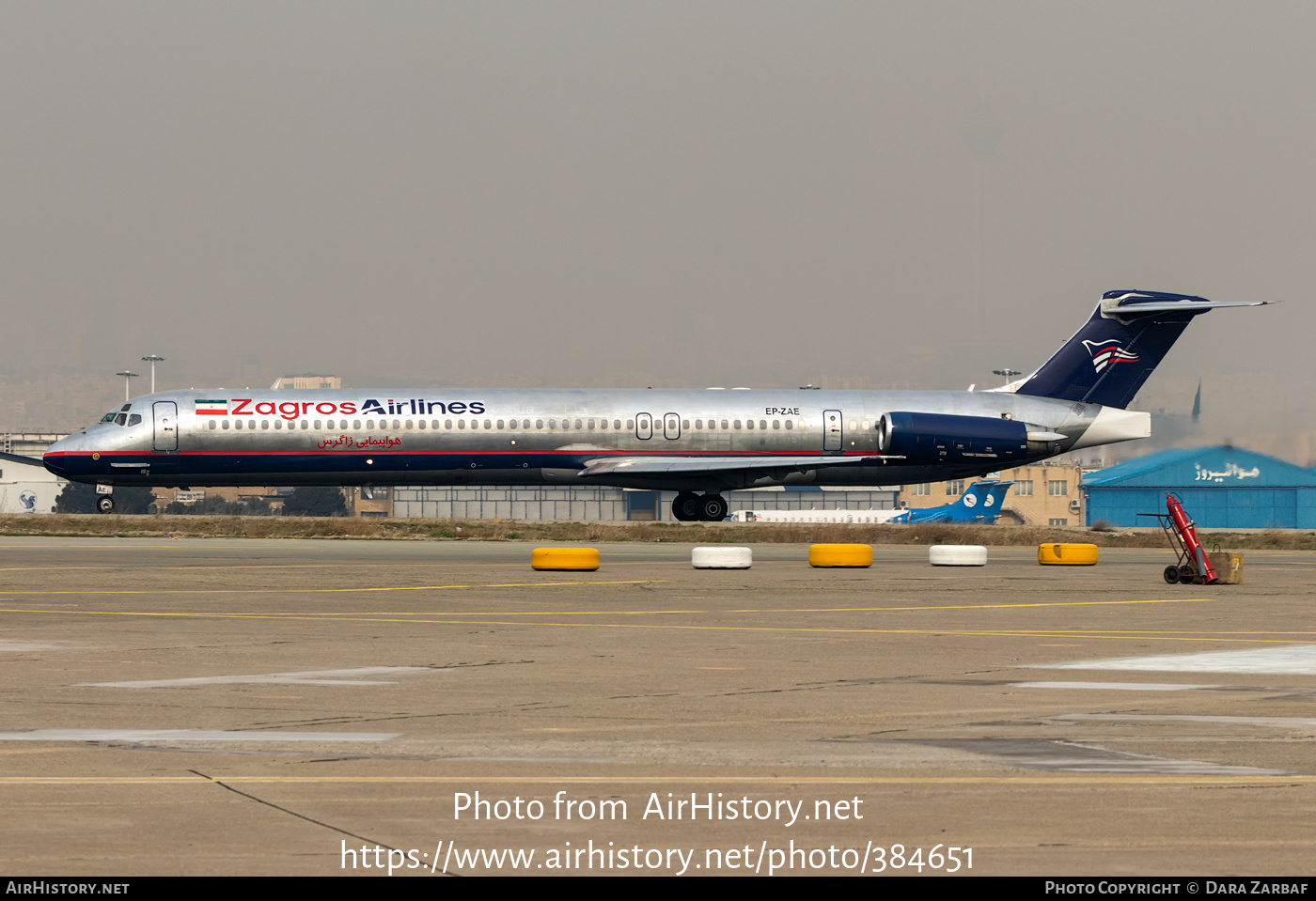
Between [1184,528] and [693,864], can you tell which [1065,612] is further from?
[693,864]

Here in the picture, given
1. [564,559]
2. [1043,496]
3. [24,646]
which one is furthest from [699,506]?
[1043,496]

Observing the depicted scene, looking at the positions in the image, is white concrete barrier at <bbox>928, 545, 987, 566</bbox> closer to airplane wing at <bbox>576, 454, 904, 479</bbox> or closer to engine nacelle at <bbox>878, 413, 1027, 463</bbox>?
engine nacelle at <bbox>878, 413, 1027, 463</bbox>

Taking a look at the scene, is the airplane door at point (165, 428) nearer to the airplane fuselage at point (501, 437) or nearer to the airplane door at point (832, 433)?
the airplane fuselage at point (501, 437)

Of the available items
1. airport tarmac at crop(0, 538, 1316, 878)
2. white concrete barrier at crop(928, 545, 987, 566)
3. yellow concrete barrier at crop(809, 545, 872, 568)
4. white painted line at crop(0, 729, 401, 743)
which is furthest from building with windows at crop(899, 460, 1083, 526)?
white painted line at crop(0, 729, 401, 743)

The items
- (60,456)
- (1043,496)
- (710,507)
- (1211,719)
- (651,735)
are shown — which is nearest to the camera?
(651,735)

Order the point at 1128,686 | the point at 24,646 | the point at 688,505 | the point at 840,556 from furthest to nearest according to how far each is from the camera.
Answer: the point at 688,505
the point at 840,556
the point at 24,646
the point at 1128,686

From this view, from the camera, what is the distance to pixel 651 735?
12891 millimetres

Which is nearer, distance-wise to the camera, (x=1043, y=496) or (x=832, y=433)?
(x=832, y=433)

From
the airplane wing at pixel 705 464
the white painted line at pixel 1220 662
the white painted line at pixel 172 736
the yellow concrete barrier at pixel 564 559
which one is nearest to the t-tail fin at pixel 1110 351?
the airplane wing at pixel 705 464

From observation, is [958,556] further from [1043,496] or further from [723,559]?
[1043,496]

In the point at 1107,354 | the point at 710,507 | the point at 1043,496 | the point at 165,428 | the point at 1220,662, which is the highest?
the point at 1107,354

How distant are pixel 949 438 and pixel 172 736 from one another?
49.0 meters

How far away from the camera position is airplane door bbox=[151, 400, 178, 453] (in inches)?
2218

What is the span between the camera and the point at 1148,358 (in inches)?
2445
